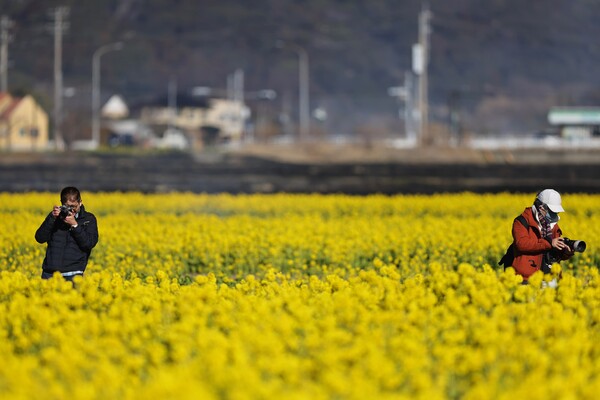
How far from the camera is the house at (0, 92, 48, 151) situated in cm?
9075

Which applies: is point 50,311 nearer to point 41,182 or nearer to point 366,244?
point 366,244

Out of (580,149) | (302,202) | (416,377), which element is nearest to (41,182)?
(302,202)

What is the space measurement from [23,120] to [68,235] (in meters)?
82.7

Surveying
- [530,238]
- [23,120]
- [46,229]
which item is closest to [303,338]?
[530,238]

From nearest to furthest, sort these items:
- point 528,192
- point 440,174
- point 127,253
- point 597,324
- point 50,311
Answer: point 50,311 → point 597,324 → point 127,253 → point 528,192 → point 440,174

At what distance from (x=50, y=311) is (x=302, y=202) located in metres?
19.5

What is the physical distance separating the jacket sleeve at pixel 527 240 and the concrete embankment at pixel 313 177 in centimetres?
2356

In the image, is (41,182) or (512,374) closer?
(512,374)

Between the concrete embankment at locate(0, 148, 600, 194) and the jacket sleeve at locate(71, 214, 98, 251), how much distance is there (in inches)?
→ 924

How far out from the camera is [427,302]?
8.95m

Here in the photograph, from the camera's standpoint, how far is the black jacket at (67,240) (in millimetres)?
10992

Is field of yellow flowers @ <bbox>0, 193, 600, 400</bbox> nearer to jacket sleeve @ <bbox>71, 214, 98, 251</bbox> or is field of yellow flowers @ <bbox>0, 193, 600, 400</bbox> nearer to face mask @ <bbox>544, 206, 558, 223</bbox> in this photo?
jacket sleeve @ <bbox>71, 214, 98, 251</bbox>

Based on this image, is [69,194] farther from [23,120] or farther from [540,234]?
[23,120]

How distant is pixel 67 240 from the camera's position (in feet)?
36.7
